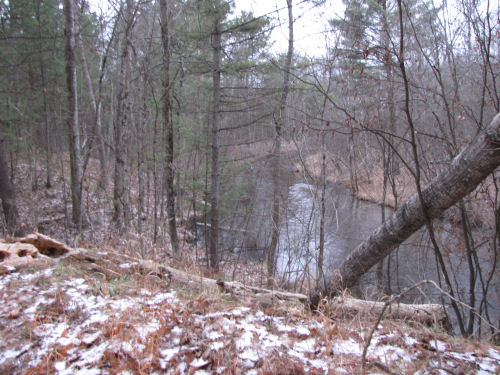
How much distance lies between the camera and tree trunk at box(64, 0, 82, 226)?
661 cm

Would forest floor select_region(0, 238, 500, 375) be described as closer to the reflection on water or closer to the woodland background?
the woodland background

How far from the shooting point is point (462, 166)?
2.34 metres

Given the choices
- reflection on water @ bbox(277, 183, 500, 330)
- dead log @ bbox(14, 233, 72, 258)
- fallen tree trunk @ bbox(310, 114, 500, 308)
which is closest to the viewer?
fallen tree trunk @ bbox(310, 114, 500, 308)

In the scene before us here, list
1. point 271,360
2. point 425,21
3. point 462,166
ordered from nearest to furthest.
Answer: point 271,360 → point 462,166 → point 425,21

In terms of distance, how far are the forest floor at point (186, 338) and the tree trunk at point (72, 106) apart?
4510 millimetres

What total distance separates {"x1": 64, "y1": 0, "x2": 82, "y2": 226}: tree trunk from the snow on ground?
15.8 ft

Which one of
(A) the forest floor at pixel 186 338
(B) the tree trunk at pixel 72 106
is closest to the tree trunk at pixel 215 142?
Answer: (B) the tree trunk at pixel 72 106

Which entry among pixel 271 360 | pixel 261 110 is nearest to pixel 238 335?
pixel 271 360

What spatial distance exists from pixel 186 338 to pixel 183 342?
0.12ft

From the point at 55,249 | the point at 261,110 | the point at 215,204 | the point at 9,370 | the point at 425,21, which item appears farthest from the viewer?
the point at 261,110

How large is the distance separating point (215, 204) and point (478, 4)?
6.01m

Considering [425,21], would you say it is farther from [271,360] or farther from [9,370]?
[9,370]

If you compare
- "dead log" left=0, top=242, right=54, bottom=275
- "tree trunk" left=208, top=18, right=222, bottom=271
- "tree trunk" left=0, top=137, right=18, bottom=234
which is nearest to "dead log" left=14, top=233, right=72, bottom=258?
"dead log" left=0, top=242, right=54, bottom=275

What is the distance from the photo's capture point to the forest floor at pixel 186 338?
185cm
